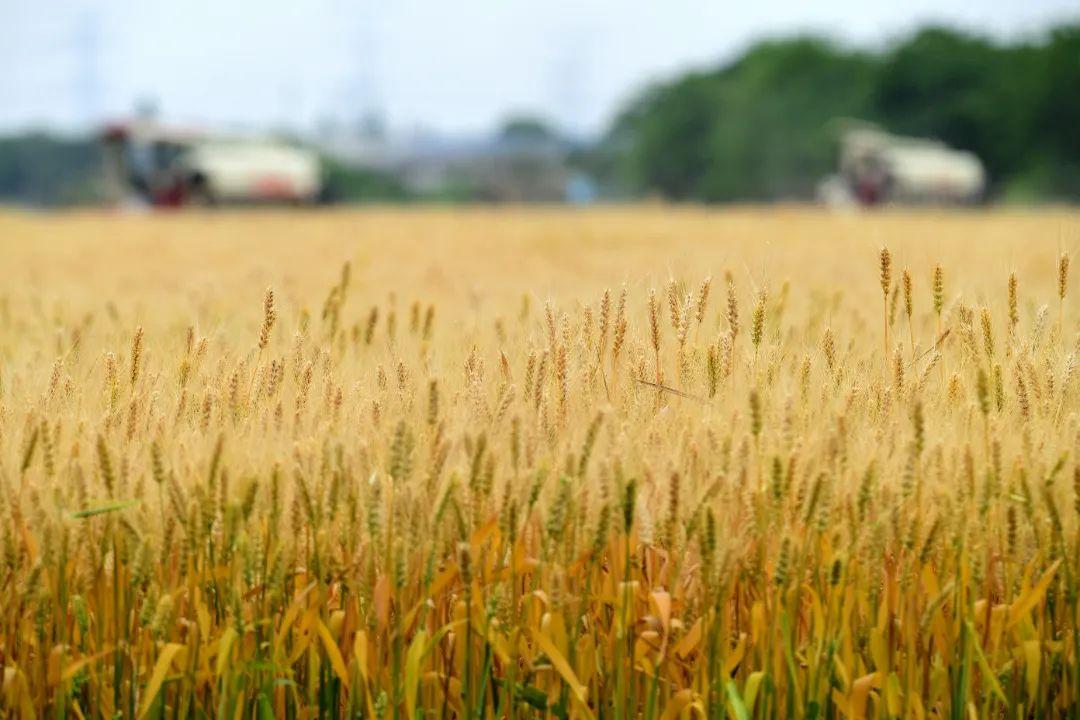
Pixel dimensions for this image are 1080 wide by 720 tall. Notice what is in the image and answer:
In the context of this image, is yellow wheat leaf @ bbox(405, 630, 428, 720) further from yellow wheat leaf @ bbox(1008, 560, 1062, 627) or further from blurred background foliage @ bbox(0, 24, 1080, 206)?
blurred background foliage @ bbox(0, 24, 1080, 206)

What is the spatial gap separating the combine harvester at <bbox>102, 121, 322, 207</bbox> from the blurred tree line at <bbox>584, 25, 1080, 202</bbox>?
2582cm

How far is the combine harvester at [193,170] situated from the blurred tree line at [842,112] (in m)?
25.8

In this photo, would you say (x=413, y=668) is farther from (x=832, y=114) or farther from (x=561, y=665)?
(x=832, y=114)

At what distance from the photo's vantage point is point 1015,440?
245 cm

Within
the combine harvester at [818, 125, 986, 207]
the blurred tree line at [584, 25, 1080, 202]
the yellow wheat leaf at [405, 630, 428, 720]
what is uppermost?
the blurred tree line at [584, 25, 1080, 202]

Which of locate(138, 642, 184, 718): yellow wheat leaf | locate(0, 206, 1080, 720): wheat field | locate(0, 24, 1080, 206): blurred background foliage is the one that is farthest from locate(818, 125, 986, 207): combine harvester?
locate(138, 642, 184, 718): yellow wheat leaf

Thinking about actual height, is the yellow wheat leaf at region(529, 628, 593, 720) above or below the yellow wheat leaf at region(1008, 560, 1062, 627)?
below

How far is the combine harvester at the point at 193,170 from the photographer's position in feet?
104

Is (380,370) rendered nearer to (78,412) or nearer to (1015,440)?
(78,412)

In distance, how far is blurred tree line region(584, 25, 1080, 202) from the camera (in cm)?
4956

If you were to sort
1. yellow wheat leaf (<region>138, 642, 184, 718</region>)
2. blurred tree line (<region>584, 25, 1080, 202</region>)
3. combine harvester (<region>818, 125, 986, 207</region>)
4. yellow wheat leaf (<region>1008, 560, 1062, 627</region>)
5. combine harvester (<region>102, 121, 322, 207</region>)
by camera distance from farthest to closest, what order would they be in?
blurred tree line (<region>584, 25, 1080, 202</region>) < combine harvester (<region>818, 125, 986, 207</region>) < combine harvester (<region>102, 121, 322, 207</region>) < yellow wheat leaf (<region>1008, 560, 1062, 627</region>) < yellow wheat leaf (<region>138, 642, 184, 718</region>)

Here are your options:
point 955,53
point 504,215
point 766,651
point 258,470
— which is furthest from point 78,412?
point 955,53

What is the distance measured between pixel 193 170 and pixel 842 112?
3503 centimetres

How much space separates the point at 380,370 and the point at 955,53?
186ft
